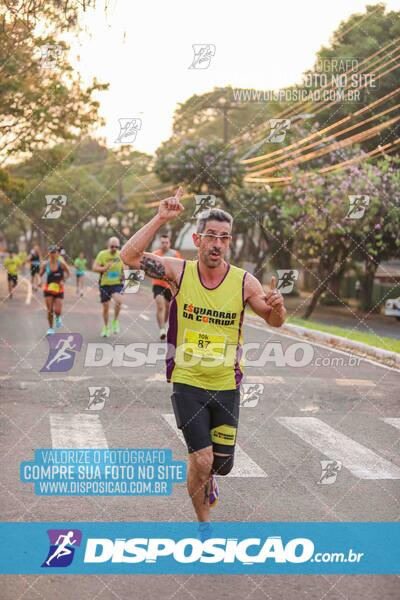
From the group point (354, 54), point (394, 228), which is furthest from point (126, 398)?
point (354, 54)

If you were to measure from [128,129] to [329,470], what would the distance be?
23.6 ft

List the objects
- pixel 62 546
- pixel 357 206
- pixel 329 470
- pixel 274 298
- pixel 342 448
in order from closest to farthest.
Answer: pixel 274 298
pixel 62 546
pixel 329 470
pixel 342 448
pixel 357 206

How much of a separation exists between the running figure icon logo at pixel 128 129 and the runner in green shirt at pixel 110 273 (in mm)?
4540

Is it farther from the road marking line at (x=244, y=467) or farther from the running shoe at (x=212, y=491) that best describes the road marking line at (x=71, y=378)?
the running shoe at (x=212, y=491)

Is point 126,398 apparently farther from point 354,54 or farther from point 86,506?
point 354,54

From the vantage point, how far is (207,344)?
6480mm

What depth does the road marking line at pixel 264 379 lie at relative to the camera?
48.4ft

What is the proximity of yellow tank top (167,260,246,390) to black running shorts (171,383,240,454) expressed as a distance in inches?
1.9

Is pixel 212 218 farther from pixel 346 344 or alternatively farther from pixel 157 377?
pixel 346 344

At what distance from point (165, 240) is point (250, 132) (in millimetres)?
35905

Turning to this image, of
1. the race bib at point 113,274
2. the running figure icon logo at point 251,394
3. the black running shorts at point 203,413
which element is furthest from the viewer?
the race bib at point 113,274

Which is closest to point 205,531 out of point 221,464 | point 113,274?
point 221,464

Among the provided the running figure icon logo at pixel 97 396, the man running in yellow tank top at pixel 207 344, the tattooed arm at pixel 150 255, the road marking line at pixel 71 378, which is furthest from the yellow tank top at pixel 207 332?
the road marking line at pixel 71 378

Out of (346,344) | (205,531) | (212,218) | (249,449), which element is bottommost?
(346,344)
